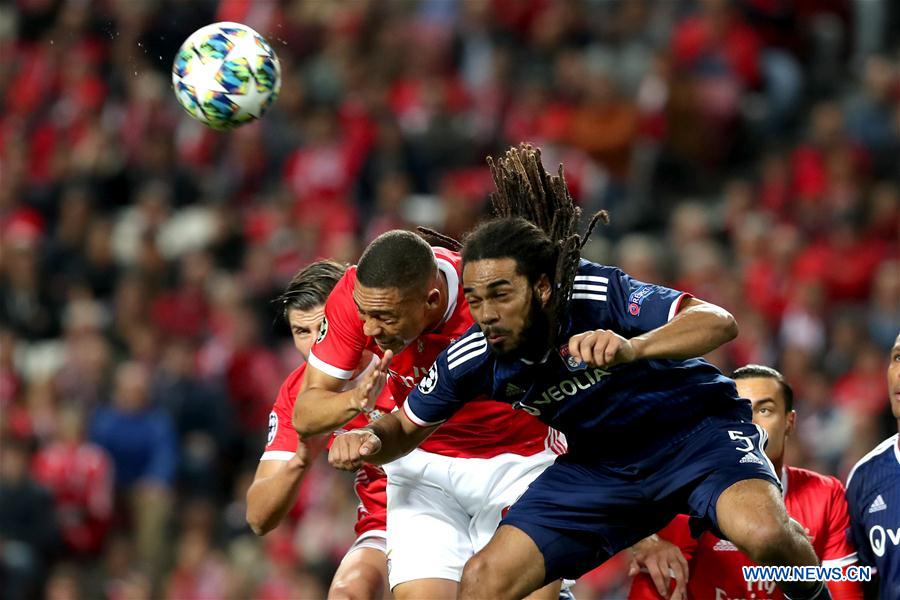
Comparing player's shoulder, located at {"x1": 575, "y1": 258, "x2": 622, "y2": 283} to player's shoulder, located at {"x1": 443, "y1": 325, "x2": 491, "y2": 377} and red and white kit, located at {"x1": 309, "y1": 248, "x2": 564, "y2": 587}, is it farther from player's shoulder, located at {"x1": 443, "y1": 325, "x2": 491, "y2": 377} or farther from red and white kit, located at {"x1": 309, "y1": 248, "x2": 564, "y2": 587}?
red and white kit, located at {"x1": 309, "y1": 248, "x2": 564, "y2": 587}

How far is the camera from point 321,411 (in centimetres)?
596

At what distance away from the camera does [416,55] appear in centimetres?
1443

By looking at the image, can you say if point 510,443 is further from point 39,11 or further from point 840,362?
point 39,11

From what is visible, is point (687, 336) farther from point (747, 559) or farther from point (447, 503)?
point (447, 503)

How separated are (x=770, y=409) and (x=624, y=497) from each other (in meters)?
1.01

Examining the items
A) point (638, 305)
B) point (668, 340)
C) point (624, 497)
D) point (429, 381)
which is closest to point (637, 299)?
point (638, 305)

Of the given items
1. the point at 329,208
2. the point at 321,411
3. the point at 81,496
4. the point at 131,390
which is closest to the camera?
the point at 321,411

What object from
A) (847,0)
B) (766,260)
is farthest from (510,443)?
(847,0)

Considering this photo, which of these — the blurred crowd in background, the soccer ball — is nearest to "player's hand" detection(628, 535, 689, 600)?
the soccer ball

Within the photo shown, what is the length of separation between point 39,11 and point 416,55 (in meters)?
4.52

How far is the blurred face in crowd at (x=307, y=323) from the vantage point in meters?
6.84

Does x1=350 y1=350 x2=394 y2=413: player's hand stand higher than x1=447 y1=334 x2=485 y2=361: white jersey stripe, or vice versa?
x1=447 y1=334 x2=485 y2=361: white jersey stripe

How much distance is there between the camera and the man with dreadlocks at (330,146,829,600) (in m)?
5.43

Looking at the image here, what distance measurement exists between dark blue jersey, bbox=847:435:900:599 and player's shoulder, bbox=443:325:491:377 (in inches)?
68.1
